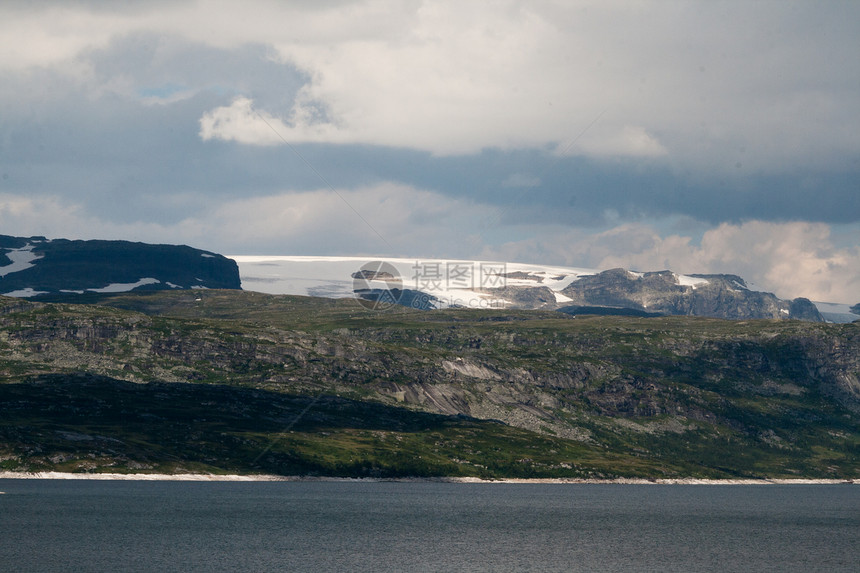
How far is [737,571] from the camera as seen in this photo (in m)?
129

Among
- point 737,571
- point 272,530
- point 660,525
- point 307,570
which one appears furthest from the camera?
point 660,525

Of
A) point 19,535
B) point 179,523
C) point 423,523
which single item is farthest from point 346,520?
point 19,535

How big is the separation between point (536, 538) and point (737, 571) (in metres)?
42.0

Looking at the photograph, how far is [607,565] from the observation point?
436 ft

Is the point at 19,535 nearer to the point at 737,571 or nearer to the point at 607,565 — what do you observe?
the point at 607,565

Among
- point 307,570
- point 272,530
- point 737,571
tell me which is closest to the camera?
point 307,570

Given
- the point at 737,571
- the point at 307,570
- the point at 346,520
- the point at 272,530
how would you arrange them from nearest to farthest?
the point at 307,570 → the point at 737,571 → the point at 272,530 → the point at 346,520

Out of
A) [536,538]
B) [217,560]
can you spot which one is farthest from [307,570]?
[536,538]

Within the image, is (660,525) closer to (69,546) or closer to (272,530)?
(272,530)

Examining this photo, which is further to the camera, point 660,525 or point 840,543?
point 660,525

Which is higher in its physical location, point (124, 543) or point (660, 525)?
point (124, 543)

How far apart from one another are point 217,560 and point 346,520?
196 ft

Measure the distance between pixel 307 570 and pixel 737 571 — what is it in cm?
6128

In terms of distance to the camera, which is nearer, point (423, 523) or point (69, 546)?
point (69, 546)
